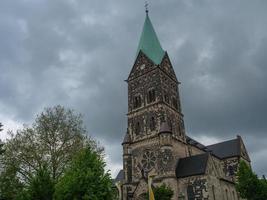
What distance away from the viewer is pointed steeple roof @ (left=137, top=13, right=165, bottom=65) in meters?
54.3

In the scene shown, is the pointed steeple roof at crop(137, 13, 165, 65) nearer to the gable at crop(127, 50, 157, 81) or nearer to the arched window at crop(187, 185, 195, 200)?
the gable at crop(127, 50, 157, 81)

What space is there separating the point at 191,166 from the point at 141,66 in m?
Result: 20.9

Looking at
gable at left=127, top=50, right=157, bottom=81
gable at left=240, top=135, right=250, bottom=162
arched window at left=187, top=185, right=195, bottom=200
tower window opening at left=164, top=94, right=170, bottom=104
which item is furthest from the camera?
gable at left=240, top=135, right=250, bottom=162

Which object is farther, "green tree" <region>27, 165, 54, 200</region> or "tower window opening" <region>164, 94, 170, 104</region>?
"tower window opening" <region>164, 94, 170, 104</region>

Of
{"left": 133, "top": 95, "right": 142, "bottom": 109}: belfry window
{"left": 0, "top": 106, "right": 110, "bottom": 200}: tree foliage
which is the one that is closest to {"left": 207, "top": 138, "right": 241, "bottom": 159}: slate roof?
→ {"left": 133, "top": 95, "right": 142, "bottom": 109}: belfry window

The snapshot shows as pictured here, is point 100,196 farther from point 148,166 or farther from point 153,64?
point 153,64

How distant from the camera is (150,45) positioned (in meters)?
56.0

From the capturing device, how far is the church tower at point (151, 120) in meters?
43.7

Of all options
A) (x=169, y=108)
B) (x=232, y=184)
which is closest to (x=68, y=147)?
(x=169, y=108)

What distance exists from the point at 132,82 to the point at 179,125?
464 inches

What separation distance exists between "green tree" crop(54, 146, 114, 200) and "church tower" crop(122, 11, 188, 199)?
778 inches

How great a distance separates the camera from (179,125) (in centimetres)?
5062

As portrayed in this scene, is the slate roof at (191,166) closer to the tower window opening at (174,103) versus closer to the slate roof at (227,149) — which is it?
the tower window opening at (174,103)

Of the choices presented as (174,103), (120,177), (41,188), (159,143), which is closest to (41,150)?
(41,188)
